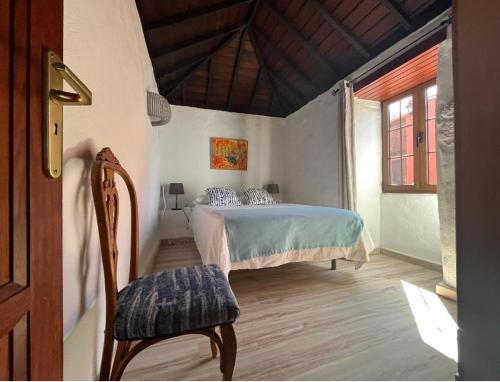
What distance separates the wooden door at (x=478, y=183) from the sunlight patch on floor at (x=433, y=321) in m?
0.39

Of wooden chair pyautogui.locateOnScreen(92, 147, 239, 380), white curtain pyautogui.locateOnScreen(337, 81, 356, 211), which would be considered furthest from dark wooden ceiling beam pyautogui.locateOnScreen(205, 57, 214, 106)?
wooden chair pyautogui.locateOnScreen(92, 147, 239, 380)

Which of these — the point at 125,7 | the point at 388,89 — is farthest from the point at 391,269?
the point at 125,7

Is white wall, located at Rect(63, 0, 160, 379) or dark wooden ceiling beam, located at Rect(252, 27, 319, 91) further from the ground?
dark wooden ceiling beam, located at Rect(252, 27, 319, 91)

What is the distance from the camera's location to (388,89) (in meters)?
2.83

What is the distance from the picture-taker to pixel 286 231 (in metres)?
1.85

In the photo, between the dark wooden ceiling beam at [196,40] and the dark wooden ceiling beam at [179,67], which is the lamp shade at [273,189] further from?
the dark wooden ceiling beam at [196,40]

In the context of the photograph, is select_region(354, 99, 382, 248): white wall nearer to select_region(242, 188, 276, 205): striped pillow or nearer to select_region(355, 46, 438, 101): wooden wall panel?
select_region(355, 46, 438, 101): wooden wall panel

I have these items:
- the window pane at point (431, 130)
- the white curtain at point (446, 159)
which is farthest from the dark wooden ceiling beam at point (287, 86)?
the white curtain at point (446, 159)

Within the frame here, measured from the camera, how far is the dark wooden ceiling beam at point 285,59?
3.13m

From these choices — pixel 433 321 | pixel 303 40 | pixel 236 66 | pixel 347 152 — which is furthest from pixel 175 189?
pixel 433 321

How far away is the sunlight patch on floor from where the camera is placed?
1.22 m

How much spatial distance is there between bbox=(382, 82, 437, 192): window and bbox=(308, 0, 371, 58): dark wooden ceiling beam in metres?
0.87

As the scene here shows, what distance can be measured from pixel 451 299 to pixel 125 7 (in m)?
3.30

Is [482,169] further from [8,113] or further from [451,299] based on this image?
[451,299]
